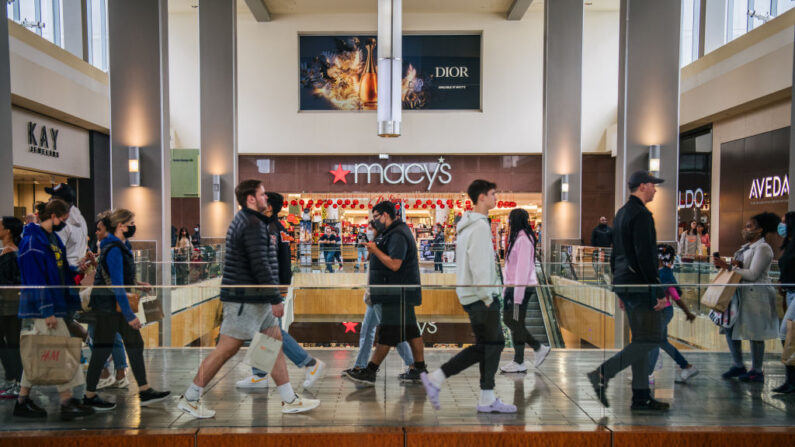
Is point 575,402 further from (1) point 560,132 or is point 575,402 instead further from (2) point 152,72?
(1) point 560,132

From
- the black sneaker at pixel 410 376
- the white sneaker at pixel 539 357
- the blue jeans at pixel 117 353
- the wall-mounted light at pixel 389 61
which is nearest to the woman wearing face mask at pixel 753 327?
the white sneaker at pixel 539 357

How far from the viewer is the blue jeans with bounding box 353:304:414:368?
3.73m

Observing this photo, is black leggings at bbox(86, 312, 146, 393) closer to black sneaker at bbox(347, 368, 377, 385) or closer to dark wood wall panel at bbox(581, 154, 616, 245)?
black sneaker at bbox(347, 368, 377, 385)

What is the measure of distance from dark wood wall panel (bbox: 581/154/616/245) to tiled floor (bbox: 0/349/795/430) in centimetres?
1757

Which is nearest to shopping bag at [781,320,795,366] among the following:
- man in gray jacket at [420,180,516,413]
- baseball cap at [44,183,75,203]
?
man in gray jacket at [420,180,516,413]

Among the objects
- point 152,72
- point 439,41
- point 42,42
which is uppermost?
point 439,41

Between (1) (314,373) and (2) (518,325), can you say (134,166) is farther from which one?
(2) (518,325)

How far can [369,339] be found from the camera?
154 inches

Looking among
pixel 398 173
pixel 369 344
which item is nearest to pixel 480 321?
pixel 369 344

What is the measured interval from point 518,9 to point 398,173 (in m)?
6.76

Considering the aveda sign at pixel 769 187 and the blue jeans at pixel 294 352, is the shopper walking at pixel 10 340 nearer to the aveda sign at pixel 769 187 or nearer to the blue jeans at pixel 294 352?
the blue jeans at pixel 294 352

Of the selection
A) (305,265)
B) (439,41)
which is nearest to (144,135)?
(305,265)

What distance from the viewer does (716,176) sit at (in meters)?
15.9

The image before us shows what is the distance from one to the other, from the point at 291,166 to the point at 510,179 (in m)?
7.73
